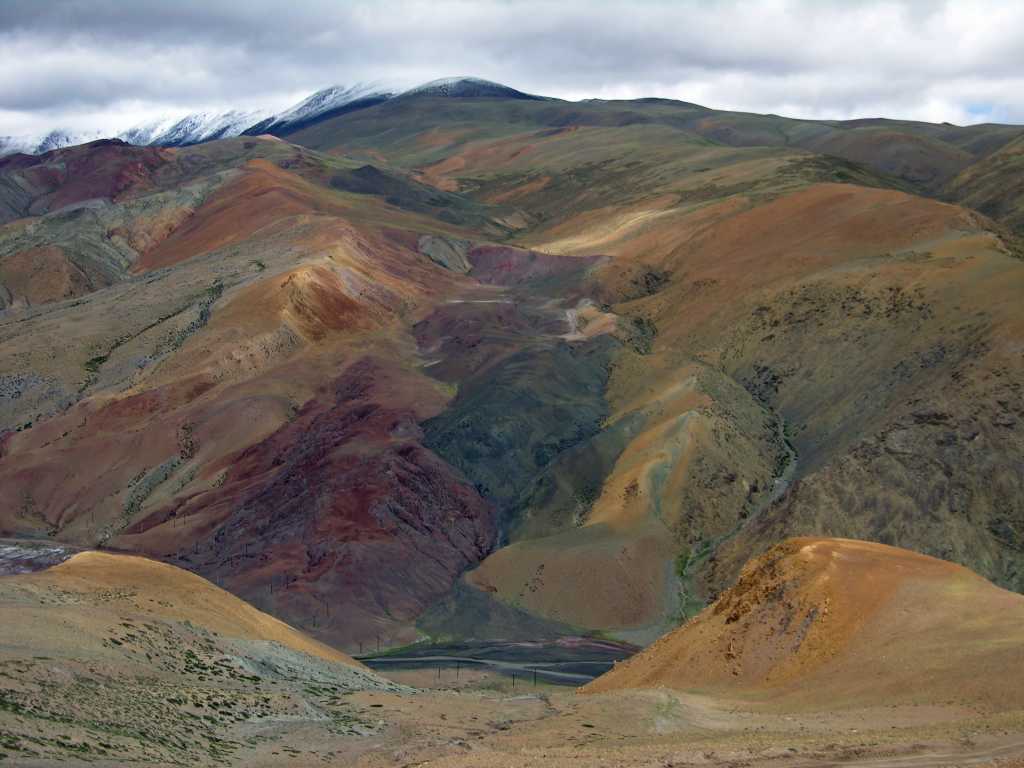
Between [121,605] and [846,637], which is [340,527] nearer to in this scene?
[121,605]

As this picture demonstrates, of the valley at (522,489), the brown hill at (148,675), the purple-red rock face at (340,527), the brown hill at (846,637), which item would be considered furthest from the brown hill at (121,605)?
the purple-red rock face at (340,527)

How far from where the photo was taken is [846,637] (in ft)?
120

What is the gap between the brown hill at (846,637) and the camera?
3212 centimetres

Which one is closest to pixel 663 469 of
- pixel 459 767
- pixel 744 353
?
pixel 744 353

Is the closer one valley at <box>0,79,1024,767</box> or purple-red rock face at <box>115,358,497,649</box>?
valley at <box>0,79,1024,767</box>

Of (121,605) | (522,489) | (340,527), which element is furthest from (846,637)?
(522,489)

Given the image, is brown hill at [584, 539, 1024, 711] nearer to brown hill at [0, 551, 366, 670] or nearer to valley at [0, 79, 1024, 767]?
valley at [0, 79, 1024, 767]

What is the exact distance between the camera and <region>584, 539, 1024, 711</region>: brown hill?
32125mm

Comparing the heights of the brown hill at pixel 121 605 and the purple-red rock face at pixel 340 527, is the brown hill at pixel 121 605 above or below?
above

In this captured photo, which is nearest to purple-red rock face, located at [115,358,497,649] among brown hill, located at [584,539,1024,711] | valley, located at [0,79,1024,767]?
valley, located at [0,79,1024,767]

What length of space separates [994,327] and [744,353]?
23.3 metres

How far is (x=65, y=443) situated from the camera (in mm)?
92562

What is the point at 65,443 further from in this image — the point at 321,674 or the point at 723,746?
the point at 723,746

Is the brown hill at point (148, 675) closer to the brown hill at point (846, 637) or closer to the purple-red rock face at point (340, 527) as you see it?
the brown hill at point (846, 637)
